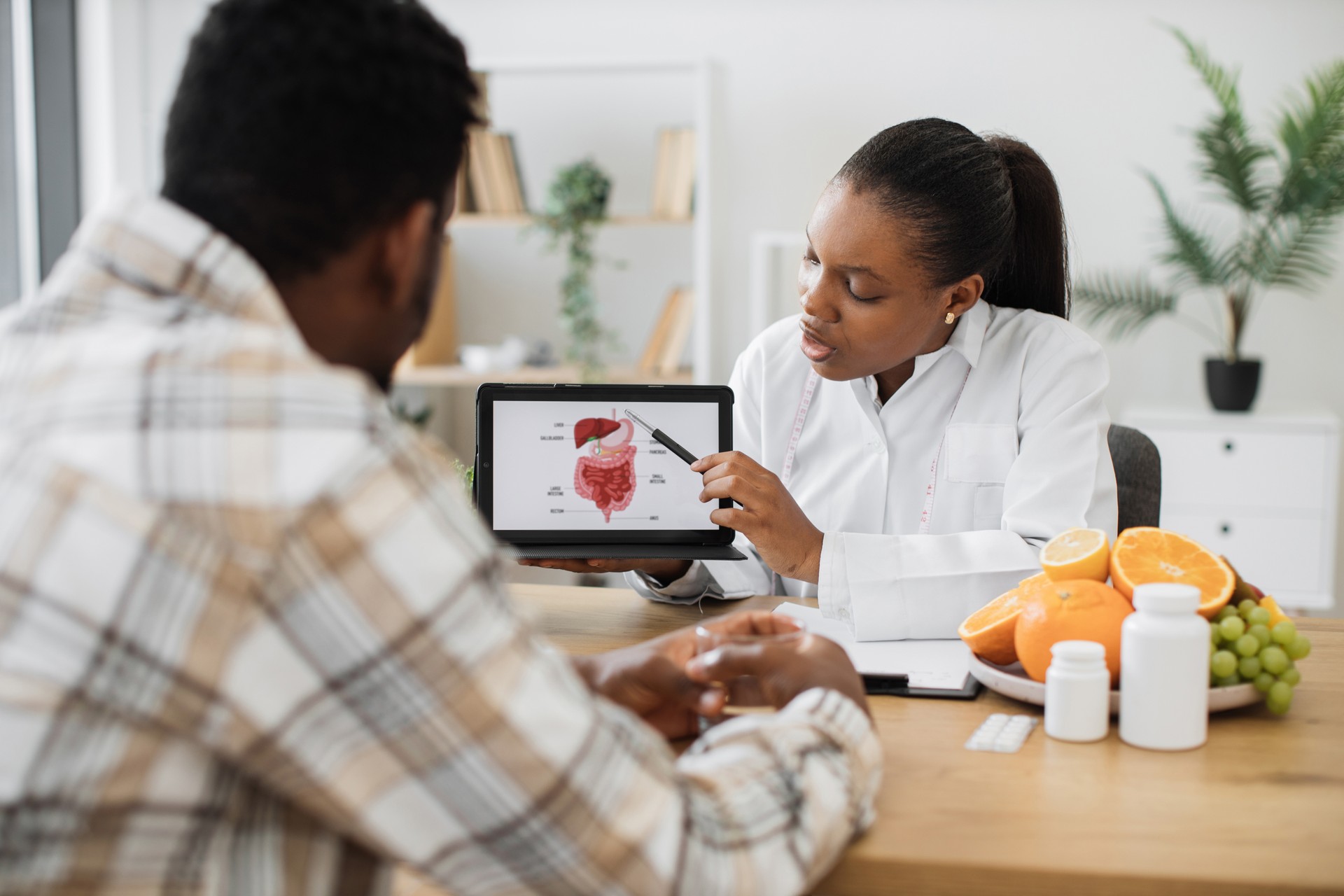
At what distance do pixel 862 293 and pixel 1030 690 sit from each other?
0.68 m

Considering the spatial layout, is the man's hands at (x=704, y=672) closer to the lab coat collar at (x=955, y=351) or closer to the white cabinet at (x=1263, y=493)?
the lab coat collar at (x=955, y=351)

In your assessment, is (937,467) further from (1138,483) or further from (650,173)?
(650,173)

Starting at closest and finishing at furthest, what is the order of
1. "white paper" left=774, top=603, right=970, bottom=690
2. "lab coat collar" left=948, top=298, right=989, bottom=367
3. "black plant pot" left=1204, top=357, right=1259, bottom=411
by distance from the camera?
1. "white paper" left=774, top=603, right=970, bottom=690
2. "lab coat collar" left=948, top=298, right=989, bottom=367
3. "black plant pot" left=1204, top=357, right=1259, bottom=411

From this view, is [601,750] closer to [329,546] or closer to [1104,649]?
[329,546]

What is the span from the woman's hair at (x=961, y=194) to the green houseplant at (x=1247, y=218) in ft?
5.77

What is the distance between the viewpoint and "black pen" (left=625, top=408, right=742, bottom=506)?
1.42 metres

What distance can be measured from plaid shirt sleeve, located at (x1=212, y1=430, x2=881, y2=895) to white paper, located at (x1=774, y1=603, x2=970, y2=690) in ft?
1.64

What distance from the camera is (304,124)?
0.64 metres

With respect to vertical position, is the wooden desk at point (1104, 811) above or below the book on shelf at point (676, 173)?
below

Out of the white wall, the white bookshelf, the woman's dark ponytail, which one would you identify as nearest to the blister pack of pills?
the woman's dark ponytail

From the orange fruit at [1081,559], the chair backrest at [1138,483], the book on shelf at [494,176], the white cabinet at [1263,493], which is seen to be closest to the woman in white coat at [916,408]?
the chair backrest at [1138,483]

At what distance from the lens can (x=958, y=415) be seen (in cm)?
165

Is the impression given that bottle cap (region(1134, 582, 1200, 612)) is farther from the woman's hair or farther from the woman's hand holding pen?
the woman's hair

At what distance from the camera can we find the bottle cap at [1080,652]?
0.97m
